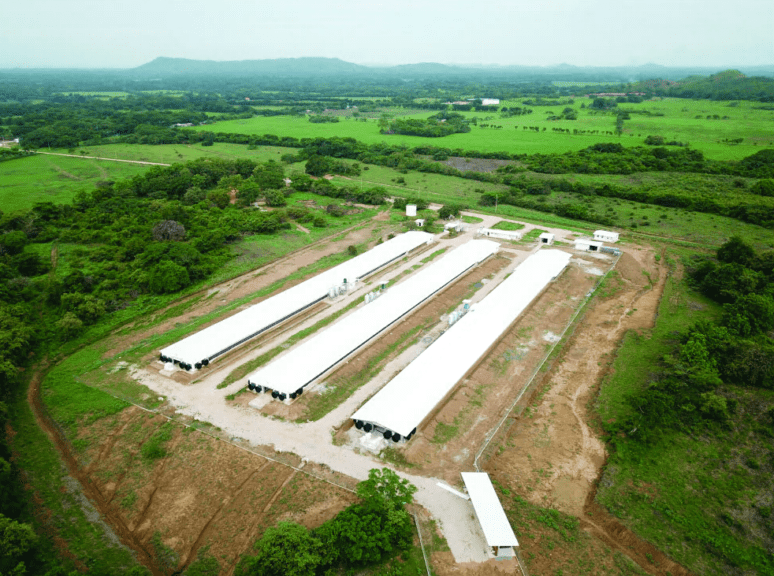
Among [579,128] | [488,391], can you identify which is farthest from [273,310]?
[579,128]

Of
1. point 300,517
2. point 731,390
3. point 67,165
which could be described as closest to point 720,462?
point 731,390

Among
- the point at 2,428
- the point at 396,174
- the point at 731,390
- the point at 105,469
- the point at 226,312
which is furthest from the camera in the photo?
the point at 396,174

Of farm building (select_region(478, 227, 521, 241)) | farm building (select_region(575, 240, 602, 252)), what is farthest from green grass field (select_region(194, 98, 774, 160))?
farm building (select_region(575, 240, 602, 252))

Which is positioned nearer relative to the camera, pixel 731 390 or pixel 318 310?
→ pixel 731 390

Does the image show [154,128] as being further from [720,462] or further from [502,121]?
[720,462]

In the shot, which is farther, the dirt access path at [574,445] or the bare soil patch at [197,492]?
the bare soil patch at [197,492]

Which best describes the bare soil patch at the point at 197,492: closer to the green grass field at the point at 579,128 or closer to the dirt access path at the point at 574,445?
the dirt access path at the point at 574,445

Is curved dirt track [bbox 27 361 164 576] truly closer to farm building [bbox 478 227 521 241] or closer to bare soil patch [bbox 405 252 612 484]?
bare soil patch [bbox 405 252 612 484]

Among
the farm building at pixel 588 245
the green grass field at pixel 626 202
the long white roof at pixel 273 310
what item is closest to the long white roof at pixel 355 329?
the long white roof at pixel 273 310
